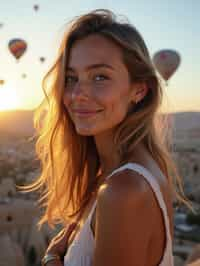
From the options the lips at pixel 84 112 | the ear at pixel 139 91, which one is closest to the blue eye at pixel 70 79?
the lips at pixel 84 112

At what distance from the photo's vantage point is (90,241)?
1679mm

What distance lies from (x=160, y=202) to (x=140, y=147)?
1.08 feet

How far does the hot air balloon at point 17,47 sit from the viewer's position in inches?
843

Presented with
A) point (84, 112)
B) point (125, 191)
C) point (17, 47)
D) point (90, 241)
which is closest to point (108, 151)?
point (84, 112)

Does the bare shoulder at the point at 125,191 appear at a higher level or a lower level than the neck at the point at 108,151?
higher

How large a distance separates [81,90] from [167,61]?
17175mm

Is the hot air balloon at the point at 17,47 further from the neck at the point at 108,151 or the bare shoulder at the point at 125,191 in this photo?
the bare shoulder at the point at 125,191

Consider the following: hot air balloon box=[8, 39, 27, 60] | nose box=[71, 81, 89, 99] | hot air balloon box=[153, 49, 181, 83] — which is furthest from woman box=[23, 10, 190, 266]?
hot air balloon box=[8, 39, 27, 60]

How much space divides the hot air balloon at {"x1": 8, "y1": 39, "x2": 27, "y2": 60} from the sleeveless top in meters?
19.9

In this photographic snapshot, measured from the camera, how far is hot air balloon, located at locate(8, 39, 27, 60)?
2141 cm

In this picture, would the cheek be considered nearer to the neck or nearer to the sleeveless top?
the neck

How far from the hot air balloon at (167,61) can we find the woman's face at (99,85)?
16023mm

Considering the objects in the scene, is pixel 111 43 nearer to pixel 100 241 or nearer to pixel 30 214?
pixel 100 241

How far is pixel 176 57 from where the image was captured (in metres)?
19.4
